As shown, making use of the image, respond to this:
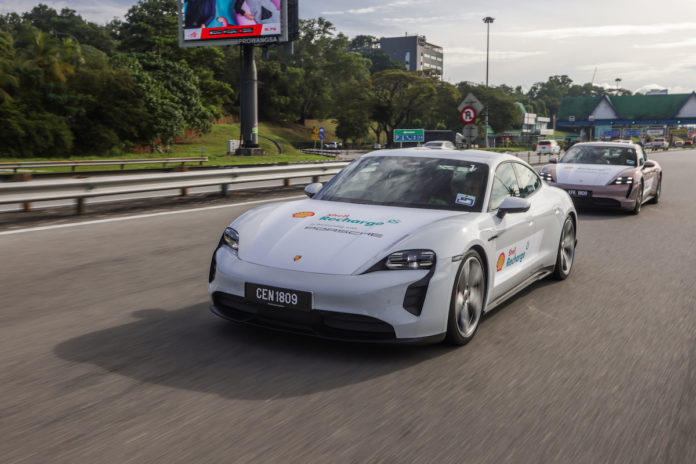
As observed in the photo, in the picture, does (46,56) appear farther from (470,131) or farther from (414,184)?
(414,184)

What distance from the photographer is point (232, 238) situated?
500 centimetres

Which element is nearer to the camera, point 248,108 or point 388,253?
point 388,253

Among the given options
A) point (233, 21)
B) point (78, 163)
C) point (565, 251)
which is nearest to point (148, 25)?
point (233, 21)

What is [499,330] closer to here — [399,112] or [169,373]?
[169,373]

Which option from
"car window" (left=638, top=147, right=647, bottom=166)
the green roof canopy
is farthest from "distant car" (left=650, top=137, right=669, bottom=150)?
"car window" (left=638, top=147, right=647, bottom=166)

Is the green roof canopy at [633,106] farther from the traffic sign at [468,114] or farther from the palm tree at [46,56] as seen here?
the traffic sign at [468,114]

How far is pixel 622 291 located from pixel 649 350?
6.59 ft

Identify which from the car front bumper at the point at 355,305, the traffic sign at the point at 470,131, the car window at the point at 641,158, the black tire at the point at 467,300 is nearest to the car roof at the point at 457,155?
the black tire at the point at 467,300

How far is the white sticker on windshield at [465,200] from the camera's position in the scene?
17.9 feet

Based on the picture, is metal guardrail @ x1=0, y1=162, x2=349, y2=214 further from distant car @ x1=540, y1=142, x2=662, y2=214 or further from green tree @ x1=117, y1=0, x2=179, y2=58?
green tree @ x1=117, y1=0, x2=179, y2=58

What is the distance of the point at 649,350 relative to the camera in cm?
489

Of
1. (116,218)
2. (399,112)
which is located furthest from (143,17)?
(116,218)

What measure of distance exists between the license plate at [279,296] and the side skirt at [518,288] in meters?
1.58

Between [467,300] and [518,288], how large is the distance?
4.00 ft
